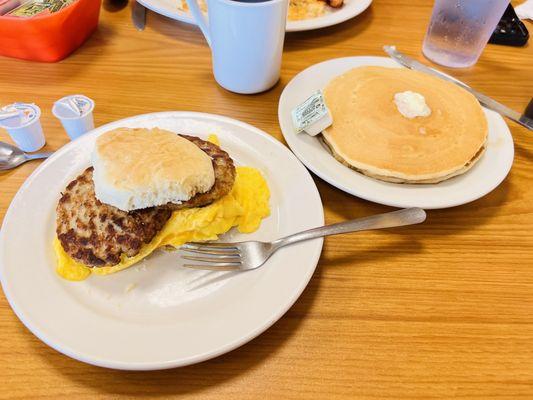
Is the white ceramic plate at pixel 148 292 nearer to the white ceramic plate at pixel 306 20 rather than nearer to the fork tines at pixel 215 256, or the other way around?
the fork tines at pixel 215 256

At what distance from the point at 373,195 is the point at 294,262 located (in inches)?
11.6

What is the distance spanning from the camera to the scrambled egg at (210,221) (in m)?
Result: 0.85

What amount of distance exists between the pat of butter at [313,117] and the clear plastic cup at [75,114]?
60cm

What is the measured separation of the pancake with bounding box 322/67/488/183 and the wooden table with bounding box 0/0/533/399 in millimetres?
121

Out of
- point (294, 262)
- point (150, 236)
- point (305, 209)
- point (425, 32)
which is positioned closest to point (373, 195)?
point (305, 209)

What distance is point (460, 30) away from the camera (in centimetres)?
154

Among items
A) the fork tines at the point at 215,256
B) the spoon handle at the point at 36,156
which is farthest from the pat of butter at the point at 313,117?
the spoon handle at the point at 36,156

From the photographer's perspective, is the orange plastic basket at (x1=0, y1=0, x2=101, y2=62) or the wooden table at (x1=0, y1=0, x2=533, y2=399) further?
the orange plastic basket at (x1=0, y1=0, x2=101, y2=62)

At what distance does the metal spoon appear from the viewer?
1093mm

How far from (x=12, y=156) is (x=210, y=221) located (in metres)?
0.64

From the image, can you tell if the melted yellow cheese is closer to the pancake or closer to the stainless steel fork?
the stainless steel fork

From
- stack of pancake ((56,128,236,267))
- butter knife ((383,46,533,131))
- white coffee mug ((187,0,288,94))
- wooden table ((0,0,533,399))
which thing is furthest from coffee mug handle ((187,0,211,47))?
butter knife ((383,46,533,131))

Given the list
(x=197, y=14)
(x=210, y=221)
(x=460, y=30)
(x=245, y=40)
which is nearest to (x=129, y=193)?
(x=210, y=221)

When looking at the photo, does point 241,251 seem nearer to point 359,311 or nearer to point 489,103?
point 359,311
